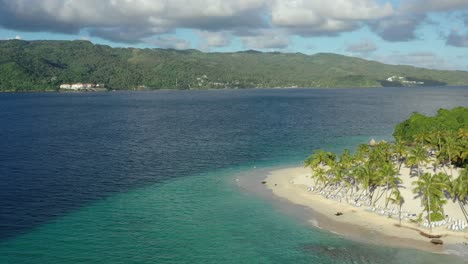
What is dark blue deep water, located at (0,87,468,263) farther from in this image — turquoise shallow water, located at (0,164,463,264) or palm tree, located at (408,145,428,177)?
palm tree, located at (408,145,428,177)

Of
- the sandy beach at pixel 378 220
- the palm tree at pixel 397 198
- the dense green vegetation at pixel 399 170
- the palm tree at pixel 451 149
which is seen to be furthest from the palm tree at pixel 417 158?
the palm tree at pixel 397 198

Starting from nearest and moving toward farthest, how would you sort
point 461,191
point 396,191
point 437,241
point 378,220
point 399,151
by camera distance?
1. point 437,241
2. point 461,191
3. point 378,220
4. point 396,191
5. point 399,151

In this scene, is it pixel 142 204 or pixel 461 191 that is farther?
pixel 142 204

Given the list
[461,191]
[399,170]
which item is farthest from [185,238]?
[399,170]

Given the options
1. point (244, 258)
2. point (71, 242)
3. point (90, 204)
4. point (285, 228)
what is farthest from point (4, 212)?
point (285, 228)

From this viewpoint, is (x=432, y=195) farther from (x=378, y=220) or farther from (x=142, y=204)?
(x=142, y=204)

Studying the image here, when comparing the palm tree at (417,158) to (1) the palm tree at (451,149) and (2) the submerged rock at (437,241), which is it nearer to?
(1) the palm tree at (451,149)

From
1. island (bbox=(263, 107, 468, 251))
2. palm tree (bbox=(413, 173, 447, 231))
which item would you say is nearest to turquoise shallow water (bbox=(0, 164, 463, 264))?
island (bbox=(263, 107, 468, 251))
